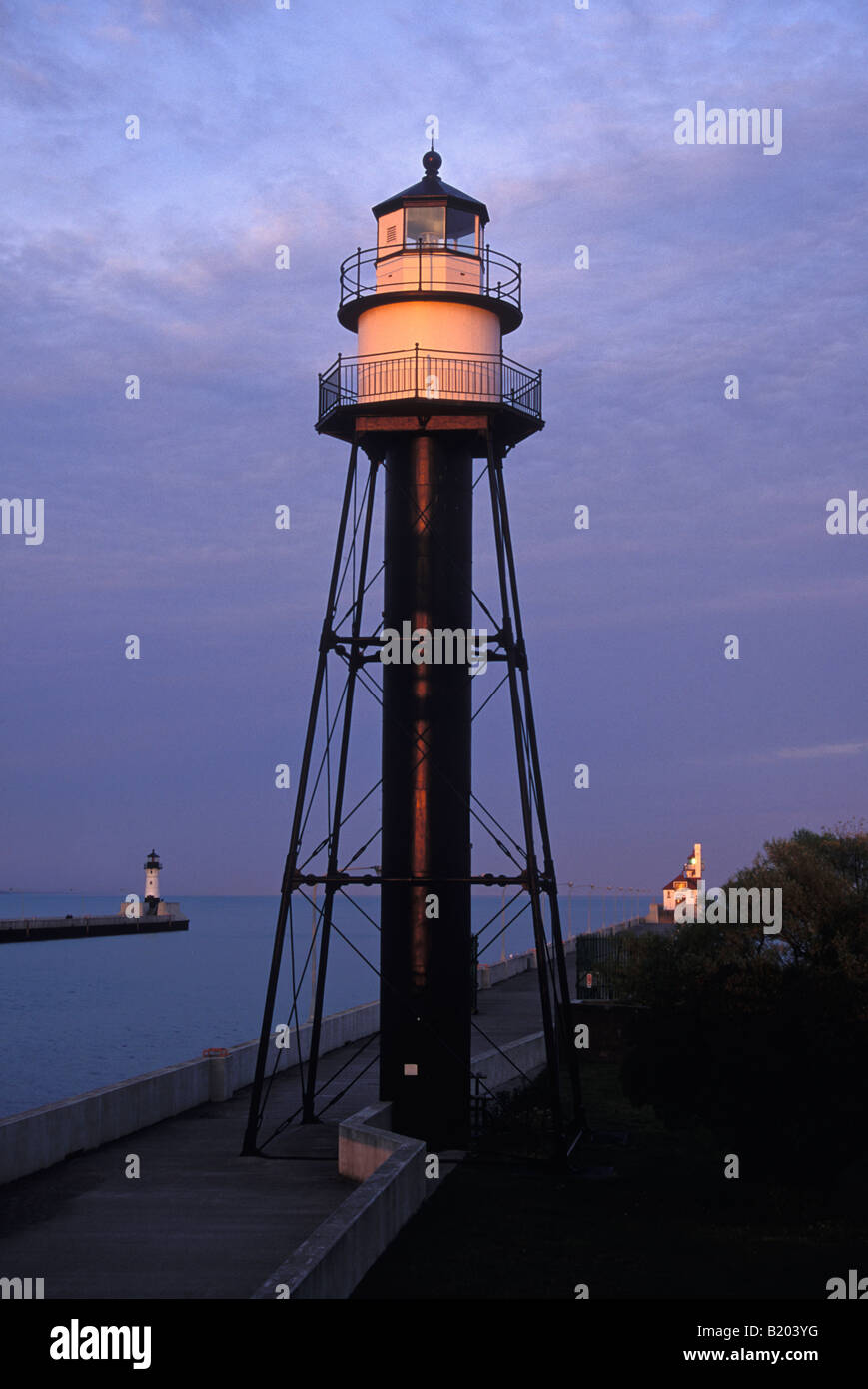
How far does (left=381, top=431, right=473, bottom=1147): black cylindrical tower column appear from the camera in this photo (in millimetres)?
25359

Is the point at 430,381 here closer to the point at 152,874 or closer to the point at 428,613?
the point at 428,613

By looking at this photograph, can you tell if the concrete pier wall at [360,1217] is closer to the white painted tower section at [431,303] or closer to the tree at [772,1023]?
the tree at [772,1023]

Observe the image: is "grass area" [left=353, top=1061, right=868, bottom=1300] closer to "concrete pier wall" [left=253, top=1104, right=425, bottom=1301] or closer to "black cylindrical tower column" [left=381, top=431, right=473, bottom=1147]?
"concrete pier wall" [left=253, top=1104, right=425, bottom=1301]

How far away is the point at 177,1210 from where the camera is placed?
65.5ft

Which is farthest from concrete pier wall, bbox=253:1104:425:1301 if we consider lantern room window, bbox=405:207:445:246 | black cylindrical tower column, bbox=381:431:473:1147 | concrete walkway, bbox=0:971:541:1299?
lantern room window, bbox=405:207:445:246

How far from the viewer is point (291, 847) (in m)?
24.8

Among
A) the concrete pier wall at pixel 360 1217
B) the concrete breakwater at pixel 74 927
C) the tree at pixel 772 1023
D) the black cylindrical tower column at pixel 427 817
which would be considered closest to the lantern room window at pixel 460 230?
the black cylindrical tower column at pixel 427 817

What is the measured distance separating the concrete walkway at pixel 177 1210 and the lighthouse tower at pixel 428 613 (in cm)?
229

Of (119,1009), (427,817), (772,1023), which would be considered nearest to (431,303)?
(427,817)

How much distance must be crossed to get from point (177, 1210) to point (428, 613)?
10631mm

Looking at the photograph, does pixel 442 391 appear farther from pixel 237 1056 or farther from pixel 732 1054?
pixel 237 1056

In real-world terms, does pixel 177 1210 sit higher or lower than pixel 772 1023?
lower

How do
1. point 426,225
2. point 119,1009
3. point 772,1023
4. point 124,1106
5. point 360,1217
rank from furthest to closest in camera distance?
point 119,1009 → point 426,225 → point 124,1106 → point 772,1023 → point 360,1217
